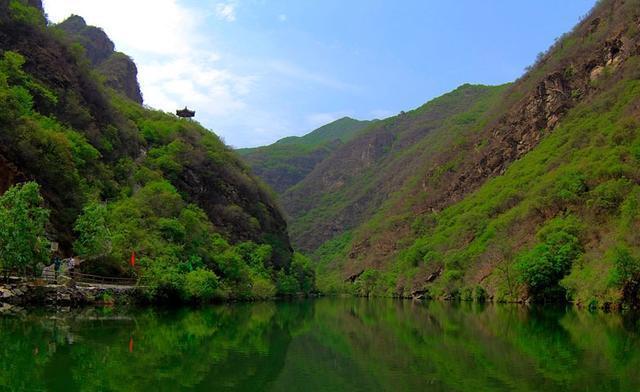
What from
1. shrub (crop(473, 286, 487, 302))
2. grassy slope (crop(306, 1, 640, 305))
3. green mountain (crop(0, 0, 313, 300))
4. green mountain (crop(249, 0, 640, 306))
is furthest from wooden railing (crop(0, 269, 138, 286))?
shrub (crop(473, 286, 487, 302))

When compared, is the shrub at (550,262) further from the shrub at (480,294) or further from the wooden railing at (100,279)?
the wooden railing at (100,279)

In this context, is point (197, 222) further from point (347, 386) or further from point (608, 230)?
point (347, 386)

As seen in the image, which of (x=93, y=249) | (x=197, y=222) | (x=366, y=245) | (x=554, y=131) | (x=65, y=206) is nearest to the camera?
(x=93, y=249)

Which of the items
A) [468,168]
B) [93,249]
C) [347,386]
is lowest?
[347,386]

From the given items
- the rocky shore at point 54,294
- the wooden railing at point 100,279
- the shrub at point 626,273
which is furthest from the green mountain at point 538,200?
the rocky shore at point 54,294

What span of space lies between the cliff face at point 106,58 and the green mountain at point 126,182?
1273 inches

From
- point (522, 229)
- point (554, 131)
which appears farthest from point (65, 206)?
point (554, 131)

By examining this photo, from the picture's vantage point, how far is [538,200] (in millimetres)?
84312

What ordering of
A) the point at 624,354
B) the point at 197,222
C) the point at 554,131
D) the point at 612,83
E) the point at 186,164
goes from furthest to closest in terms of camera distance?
the point at 554,131 < the point at 612,83 < the point at 186,164 < the point at 197,222 < the point at 624,354

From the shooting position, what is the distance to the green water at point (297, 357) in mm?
15961

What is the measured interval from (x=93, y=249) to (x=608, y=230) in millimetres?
54055

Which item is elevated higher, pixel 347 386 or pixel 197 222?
pixel 197 222

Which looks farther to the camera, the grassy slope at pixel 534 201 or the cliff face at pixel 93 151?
the grassy slope at pixel 534 201

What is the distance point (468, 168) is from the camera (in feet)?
450
